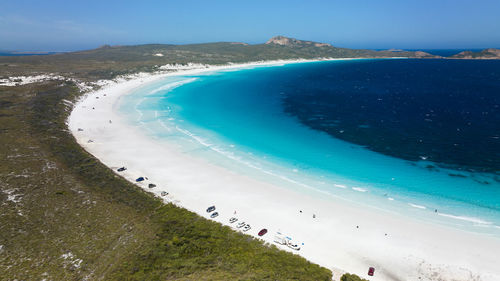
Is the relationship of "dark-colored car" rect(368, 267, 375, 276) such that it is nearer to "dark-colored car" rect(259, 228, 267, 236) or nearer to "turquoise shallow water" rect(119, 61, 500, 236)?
"dark-colored car" rect(259, 228, 267, 236)

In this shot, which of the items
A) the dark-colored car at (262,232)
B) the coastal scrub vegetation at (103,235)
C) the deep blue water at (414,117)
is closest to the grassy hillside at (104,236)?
the coastal scrub vegetation at (103,235)

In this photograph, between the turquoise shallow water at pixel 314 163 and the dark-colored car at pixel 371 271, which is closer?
the dark-colored car at pixel 371 271

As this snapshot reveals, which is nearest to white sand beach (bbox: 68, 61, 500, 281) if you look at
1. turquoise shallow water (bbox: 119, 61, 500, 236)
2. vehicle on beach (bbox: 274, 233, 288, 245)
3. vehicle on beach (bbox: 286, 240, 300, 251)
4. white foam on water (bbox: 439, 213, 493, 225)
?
vehicle on beach (bbox: 286, 240, 300, 251)

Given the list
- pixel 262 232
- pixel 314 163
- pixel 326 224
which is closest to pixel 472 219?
pixel 326 224

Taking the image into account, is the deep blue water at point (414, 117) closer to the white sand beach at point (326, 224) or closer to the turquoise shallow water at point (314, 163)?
the turquoise shallow water at point (314, 163)

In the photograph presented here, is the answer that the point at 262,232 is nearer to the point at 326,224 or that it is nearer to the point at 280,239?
the point at 280,239

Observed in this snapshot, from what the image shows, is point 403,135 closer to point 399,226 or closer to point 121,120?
point 399,226
